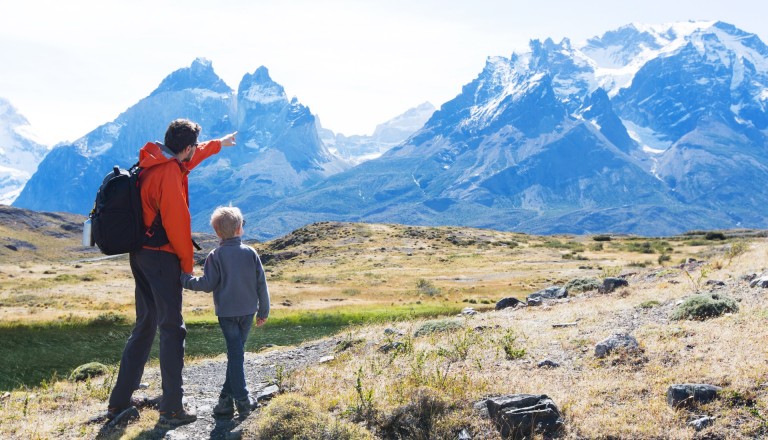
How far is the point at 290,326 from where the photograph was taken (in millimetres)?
39562

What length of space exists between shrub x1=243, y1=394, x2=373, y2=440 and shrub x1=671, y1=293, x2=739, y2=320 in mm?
10316

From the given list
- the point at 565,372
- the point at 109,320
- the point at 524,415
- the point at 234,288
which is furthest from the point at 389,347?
the point at 109,320

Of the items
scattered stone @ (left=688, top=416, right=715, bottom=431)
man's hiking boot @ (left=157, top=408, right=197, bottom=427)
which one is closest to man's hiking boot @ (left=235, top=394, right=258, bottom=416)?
man's hiking boot @ (left=157, top=408, right=197, bottom=427)

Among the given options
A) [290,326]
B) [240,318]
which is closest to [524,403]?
[240,318]

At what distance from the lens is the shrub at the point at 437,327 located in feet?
63.0

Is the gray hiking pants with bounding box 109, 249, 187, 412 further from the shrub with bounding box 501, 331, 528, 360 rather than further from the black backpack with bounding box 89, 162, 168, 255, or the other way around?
the shrub with bounding box 501, 331, 528, 360

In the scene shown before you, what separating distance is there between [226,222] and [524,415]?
19.3 feet

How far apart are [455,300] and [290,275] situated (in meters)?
32.2

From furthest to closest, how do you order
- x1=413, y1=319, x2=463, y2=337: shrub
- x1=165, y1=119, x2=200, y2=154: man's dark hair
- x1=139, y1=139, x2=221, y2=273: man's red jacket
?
1. x1=413, y1=319, x2=463, y2=337: shrub
2. x1=165, y1=119, x2=200, y2=154: man's dark hair
3. x1=139, y1=139, x2=221, y2=273: man's red jacket

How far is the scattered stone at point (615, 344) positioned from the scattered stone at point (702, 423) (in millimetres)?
3406

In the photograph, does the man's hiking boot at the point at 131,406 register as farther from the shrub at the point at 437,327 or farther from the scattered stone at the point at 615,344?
the shrub at the point at 437,327

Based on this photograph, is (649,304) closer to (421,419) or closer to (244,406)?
(421,419)

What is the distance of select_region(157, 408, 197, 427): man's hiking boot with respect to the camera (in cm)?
1033

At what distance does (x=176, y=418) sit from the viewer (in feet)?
34.3
